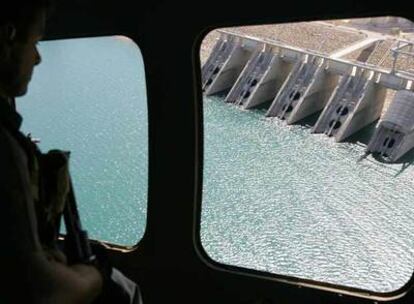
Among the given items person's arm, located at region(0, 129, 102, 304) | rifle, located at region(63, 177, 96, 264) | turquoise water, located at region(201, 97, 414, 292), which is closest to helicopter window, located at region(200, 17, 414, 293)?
turquoise water, located at region(201, 97, 414, 292)

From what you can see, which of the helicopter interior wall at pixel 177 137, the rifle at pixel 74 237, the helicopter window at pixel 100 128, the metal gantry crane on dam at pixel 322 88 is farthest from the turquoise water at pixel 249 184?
the rifle at pixel 74 237

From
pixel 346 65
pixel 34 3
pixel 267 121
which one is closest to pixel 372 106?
pixel 346 65

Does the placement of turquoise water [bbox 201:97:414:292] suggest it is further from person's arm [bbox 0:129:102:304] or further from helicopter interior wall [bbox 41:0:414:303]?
person's arm [bbox 0:129:102:304]

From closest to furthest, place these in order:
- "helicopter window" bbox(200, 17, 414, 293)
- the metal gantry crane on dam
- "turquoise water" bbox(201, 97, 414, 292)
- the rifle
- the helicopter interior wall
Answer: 1. the rifle
2. the helicopter interior wall
3. "turquoise water" bbox(201, 97, 414, 292)
4. "helicopter window" bbox(200, 17, 414, 293)
5. the metal gantry crane on dam

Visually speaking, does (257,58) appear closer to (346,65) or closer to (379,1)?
(346,65)

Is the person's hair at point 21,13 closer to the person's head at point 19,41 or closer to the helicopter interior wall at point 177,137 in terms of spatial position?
the person's head at point 19,41

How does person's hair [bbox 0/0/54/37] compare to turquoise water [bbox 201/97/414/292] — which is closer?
person's hair [bbox 0/0/54/37]
